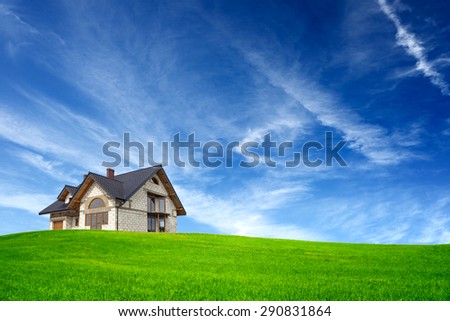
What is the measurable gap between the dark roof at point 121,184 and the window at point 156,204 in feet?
9.25

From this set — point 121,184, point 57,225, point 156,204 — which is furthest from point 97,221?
point 57,225

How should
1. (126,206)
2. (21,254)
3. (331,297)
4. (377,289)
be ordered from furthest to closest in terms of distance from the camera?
(126,206) → (21,254) → (377,289) → (331,297)

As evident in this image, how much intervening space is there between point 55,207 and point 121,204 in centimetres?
1462

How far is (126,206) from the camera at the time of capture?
46531 millimetres

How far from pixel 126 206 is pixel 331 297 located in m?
38.7

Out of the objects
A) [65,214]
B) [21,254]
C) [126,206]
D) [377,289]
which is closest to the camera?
[377,289]

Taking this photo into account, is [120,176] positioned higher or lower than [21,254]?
higher

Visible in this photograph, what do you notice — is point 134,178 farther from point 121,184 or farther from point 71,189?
point 71,189

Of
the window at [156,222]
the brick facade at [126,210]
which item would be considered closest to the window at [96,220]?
the brick facade at [126,210]

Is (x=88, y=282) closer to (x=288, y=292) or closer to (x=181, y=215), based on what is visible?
(x=288, y=292)

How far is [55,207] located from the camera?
5503cm
